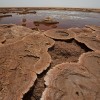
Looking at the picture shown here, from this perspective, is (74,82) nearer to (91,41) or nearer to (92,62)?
(92,62)

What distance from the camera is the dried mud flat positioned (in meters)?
2.10

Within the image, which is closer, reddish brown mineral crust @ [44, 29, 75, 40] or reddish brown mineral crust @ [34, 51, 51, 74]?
reddish brown mineral crust @ [34, 51, 51, 74]

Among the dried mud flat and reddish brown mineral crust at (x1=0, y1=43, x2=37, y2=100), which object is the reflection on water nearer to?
the dried mud flat

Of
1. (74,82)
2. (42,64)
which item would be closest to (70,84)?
(74,82)

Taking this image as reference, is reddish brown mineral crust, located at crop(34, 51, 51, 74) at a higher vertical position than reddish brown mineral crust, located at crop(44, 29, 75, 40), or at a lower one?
higher

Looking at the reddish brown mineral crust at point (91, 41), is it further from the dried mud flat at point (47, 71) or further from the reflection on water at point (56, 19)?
the reflection on water at point (56, 19)

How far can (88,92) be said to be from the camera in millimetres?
2139

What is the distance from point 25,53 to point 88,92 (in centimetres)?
150

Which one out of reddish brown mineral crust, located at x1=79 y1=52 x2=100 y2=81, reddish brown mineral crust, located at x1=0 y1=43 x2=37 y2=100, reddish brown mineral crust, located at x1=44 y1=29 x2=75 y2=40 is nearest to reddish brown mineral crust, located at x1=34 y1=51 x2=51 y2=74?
reddish brown mineral crust, located at x1=0 y1=43 x2=37 y2=100

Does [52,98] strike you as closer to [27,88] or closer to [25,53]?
[27,88]

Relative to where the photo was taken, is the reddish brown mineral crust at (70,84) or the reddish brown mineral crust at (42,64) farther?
the reddish brown mineral crust at (42,64)

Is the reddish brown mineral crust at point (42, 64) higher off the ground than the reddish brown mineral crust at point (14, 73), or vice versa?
the reddish brown mineral crust at point (42, 64)

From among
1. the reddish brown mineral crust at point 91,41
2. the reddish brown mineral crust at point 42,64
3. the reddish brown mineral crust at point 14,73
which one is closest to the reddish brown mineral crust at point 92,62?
the reddish brown mineral crust at point 91,41

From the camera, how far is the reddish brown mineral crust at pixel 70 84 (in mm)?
2037
